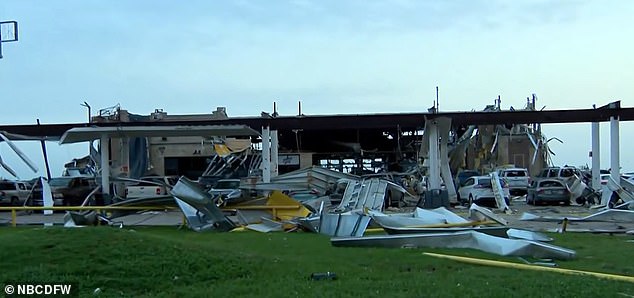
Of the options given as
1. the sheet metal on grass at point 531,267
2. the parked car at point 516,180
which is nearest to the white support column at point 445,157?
the parked car at point 516,180

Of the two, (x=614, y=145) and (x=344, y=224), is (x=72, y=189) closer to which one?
(x=344, y=224)

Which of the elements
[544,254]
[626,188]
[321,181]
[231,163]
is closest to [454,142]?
[231,163]

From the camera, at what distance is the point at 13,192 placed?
115ft

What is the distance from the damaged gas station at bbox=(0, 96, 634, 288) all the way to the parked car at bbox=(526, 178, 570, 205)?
2.5 inches

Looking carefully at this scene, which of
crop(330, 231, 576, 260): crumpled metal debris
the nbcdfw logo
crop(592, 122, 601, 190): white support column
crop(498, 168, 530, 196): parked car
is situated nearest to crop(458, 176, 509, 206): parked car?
crop(498, 168, 530, 196): parked car

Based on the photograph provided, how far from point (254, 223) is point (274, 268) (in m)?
10.5

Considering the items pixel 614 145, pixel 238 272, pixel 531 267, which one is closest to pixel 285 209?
pixel 531 267

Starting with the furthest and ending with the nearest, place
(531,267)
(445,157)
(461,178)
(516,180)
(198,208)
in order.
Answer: (461,178) → (516,180) → (445,157) → (198,208) → (531,267)

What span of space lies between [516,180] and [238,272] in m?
30.4

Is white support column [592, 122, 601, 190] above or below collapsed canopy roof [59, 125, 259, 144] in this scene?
below

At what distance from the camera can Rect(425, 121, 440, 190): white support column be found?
103 ft

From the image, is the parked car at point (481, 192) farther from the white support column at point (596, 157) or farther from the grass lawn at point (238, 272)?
the grass lawn at point (238, 272)

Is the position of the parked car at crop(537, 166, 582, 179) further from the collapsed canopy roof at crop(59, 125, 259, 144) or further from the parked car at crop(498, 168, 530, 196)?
the collapsed canopy roof at crop(59, 125, 259, 144)

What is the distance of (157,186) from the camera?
31.2m
